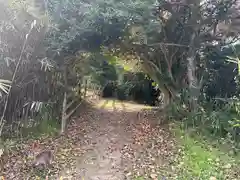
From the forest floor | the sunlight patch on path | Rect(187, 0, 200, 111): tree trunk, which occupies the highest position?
Rect(187, 0, 200, 111): tree trunk

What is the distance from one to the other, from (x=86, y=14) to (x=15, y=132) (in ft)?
7.89

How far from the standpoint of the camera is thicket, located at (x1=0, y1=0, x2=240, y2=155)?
5164 millimetres

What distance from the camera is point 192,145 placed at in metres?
5.18

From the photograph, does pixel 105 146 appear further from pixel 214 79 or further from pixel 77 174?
pixel 214 79

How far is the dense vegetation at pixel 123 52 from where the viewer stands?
16.9 feet

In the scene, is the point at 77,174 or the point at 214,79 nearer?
the point at 77,174

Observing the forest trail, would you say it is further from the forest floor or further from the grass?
the grass

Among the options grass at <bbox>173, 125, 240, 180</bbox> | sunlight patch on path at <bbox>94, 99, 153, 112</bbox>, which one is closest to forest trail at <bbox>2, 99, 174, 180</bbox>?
grass at <bbox>173, 125, 240, 180</bbox>

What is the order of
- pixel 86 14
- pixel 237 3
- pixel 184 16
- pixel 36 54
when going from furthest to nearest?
pixel 184 16 < pixel 237 3 < pixel 36 54 < pixel 86 14

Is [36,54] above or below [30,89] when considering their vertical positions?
above

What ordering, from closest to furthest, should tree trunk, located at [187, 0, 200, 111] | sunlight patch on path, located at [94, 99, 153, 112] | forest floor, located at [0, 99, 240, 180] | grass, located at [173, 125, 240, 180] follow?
grass, located at [173, 125, 240, 180], forest floor, located at [0, 99, 240, 180], tree trunk, located at [187, 0, 200, 111], sunlight patch on path, located at [94, 99, 153, 112]

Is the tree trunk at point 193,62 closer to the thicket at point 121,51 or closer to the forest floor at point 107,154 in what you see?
the thicket at point 121,51

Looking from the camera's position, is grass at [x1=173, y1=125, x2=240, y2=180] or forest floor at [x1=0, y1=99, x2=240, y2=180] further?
forest floor at [x1=0, y1=99, x2=240, y2=180]

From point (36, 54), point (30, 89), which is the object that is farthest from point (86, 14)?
point (30, 89)
